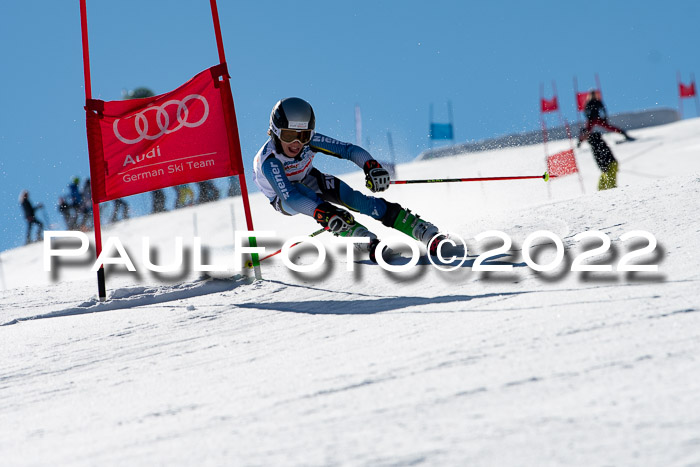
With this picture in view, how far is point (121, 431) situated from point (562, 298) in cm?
197

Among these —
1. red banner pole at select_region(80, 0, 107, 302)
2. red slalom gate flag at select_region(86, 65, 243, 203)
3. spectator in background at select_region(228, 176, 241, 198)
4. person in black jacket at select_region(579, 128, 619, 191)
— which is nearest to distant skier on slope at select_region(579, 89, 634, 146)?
person in black jacket at select_region(579, 128, 619, 191)

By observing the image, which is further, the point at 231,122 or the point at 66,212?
the point at 66,212

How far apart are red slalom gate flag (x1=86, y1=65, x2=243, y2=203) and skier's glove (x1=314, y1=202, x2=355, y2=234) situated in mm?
1099

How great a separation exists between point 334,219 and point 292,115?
0.90 m

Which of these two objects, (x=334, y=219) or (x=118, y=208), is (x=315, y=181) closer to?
(x=334, y=219)

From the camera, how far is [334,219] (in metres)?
4.90

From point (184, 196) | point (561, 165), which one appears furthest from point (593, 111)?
point (184, 196)

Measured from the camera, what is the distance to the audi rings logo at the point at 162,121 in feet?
18.5

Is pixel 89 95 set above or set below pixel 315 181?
above

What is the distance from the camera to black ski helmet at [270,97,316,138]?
5.23 metres

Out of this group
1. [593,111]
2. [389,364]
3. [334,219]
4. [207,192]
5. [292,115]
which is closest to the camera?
[389,364]

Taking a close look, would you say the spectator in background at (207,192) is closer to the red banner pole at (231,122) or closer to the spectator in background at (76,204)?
the spectator in background at (76,204)

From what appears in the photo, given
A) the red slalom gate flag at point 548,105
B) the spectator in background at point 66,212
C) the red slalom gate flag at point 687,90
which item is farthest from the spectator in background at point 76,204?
the red slalom gate flag at point 687,90

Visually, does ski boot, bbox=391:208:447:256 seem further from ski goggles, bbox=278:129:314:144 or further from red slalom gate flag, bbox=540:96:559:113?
red slalom gate flag, bbox=540:96:559:113
